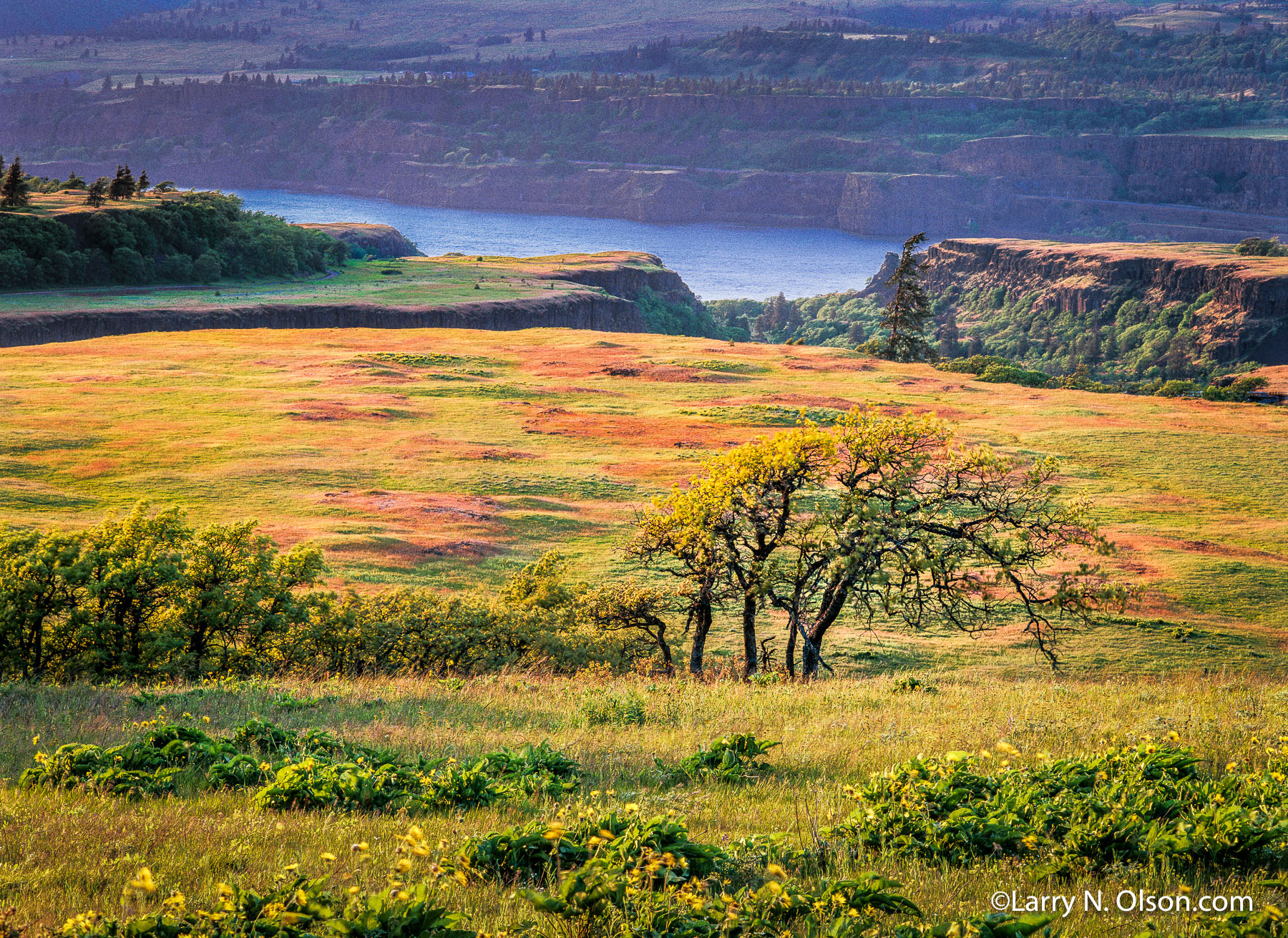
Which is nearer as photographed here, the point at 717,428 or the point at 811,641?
the point at 811,641

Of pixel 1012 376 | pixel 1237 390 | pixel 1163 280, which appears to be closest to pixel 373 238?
pixel 1012 376

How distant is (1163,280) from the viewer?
154500 millimetres

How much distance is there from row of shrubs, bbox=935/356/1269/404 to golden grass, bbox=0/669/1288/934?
231ft

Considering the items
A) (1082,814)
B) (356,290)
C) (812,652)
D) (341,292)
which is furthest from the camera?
(356,290)

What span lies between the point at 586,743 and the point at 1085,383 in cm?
8904

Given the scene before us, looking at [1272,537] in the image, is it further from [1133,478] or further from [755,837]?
[755,837]

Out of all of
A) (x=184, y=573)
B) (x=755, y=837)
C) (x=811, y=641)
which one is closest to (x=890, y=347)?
(x=811, y=641)

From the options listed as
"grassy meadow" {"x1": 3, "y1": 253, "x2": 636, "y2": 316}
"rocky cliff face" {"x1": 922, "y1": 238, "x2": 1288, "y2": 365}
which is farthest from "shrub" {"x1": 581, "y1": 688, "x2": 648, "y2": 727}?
"rocky cliff face" {"x1": 922, "y1": 238, "x2": 1288, "y2": 365}

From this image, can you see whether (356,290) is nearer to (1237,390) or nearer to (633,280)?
(633,280)

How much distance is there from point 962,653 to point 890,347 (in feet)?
232

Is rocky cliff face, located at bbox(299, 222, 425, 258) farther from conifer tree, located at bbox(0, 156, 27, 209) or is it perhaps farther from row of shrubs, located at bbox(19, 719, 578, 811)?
row of shrubs, located at bbox(19, 719, 578, 811)

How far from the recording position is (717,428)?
2291 inches

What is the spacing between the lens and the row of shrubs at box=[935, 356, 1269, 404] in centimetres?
8100

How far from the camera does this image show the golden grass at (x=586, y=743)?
704 centimetres
